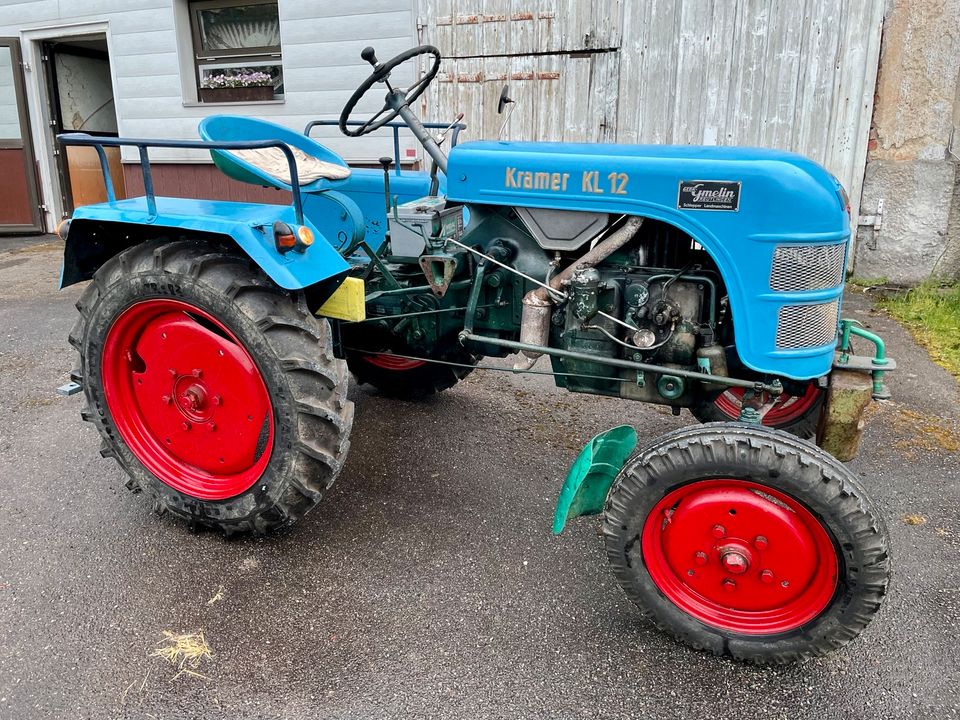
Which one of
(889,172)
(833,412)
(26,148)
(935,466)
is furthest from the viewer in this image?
(26,148)

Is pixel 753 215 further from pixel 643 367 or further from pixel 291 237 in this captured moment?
pixel 291 237

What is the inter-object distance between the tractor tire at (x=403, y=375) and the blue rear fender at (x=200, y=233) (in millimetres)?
1095

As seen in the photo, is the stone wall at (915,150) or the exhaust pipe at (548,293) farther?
the stone wall at (915,150)

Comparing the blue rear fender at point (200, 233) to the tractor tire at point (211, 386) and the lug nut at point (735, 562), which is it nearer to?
the tractor tire at point (211, 386)

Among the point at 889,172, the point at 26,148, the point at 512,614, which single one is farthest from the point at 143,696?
the point at 26,148

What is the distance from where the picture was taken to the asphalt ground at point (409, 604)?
6.55ft

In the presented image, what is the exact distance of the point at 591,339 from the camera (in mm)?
2516

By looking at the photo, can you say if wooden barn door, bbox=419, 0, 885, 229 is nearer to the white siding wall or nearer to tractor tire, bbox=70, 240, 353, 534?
the white siding wall

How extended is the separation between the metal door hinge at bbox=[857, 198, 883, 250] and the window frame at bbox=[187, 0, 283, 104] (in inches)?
216

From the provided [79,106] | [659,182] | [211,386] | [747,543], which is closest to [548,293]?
[659,182]

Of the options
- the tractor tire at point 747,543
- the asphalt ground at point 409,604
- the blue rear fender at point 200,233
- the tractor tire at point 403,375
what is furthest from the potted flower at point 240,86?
the tractor tire at point 747,543

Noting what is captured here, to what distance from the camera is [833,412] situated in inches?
90.8

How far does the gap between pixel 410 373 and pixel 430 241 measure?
1217 mm

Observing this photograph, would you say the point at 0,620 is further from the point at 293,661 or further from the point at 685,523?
the point at 685,523
